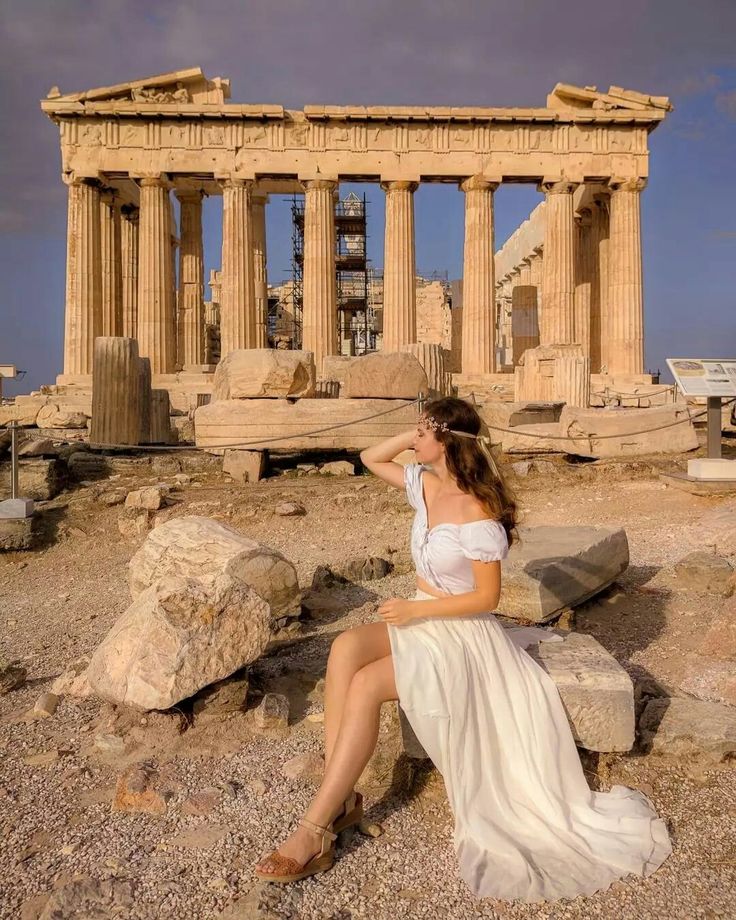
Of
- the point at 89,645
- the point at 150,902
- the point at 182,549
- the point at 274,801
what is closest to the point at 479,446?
the point at 274,801

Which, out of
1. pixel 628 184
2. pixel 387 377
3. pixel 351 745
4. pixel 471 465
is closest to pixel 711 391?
pixel 387 377

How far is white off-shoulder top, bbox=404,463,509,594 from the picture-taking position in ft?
9.07

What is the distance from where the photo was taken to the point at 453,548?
287cm

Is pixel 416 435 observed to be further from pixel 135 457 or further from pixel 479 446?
pixel 135 457

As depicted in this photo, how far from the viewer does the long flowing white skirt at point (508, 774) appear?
241cm

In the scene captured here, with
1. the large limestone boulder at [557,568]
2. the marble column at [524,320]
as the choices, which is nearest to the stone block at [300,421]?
the large limestone boulder at [557,568]

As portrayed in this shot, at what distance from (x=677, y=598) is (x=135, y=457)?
26.9ft

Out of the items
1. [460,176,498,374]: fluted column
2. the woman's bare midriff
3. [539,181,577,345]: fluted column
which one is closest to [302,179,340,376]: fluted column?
[460,176,498,374]: fluted column

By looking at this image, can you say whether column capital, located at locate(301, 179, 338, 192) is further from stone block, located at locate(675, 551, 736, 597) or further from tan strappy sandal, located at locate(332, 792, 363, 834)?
tan strappy sandal, located at locate(332, 792, 363, 834)

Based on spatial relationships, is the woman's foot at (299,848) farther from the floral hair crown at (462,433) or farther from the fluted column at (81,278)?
the fluted column at (81,278)

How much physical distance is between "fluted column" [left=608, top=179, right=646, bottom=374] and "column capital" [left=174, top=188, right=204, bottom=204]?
12.9 meters

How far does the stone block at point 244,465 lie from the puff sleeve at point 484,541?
298 inches

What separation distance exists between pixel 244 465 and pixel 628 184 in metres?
17.2

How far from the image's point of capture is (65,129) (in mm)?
21234
